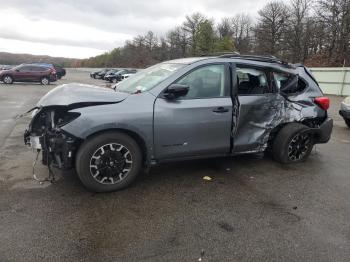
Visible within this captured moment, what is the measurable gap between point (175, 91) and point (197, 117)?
477 millimetres

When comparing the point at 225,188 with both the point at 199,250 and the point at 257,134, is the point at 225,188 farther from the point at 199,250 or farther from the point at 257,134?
the point at 199,250

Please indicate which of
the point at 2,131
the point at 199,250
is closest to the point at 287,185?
the point at 199,250

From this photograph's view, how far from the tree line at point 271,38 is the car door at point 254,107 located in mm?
11377

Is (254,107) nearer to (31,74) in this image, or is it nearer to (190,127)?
(190,127)

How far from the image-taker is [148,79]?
16.6ft

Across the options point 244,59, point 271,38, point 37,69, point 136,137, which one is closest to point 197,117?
point 136,137

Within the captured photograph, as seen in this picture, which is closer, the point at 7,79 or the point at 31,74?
the point at 7,79

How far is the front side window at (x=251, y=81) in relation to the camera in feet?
16.9

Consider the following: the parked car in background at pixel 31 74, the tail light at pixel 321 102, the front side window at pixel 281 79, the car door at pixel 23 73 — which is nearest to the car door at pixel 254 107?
the front side window at pixel 281 79

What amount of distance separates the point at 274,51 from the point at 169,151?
2180 inches

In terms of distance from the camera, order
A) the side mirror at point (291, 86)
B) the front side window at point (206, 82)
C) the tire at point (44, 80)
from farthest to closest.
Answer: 1. the tire at point (44, 80)
2. the side mirror at point (291, 86)
3. the front side window at point (206, 82)

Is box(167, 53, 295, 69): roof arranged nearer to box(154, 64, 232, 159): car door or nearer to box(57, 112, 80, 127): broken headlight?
box(154, 64, 232, 159): car door

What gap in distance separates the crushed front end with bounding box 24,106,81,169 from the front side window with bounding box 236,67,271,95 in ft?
7.82

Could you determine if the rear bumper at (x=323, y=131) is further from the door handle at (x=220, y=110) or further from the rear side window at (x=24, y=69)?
the rear side window at (x=24, y=69)
